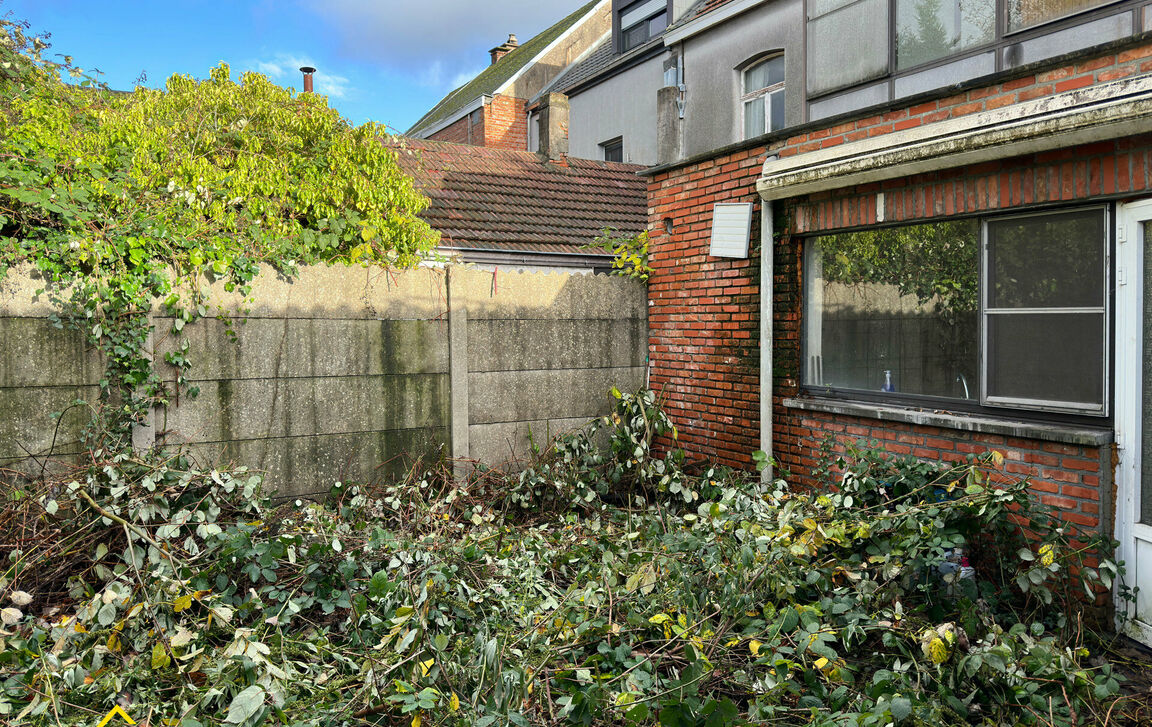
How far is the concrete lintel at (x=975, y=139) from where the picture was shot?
13.6 ft

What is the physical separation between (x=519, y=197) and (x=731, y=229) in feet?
18.0

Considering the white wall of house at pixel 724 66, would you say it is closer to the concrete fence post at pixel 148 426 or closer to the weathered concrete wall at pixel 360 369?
the weathered concrete wall at pixel 360 369

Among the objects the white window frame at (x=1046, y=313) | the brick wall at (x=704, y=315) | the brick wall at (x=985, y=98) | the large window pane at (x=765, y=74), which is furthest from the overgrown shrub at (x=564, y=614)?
the large window pane at (x=765, y=74)

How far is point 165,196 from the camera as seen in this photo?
600 cm

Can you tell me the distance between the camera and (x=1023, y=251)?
16.2 feet

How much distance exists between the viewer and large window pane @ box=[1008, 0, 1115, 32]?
4.75 metres

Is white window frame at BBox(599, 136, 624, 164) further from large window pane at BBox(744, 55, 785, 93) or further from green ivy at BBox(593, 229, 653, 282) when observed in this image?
green ivy at BBox(593, 229, 653, 282)

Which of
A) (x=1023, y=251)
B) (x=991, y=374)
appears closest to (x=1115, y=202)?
(x=1023, y=251)

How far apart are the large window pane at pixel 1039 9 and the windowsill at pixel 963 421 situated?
243cm

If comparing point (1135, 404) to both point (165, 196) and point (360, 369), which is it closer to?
point (360, 369)

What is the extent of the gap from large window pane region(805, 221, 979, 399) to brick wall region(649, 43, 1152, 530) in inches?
6.2

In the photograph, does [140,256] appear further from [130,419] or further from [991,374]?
[991,374]

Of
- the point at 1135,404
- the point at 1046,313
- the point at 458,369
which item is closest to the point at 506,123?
the point at 458,369

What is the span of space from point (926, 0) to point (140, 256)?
5.49 meters
